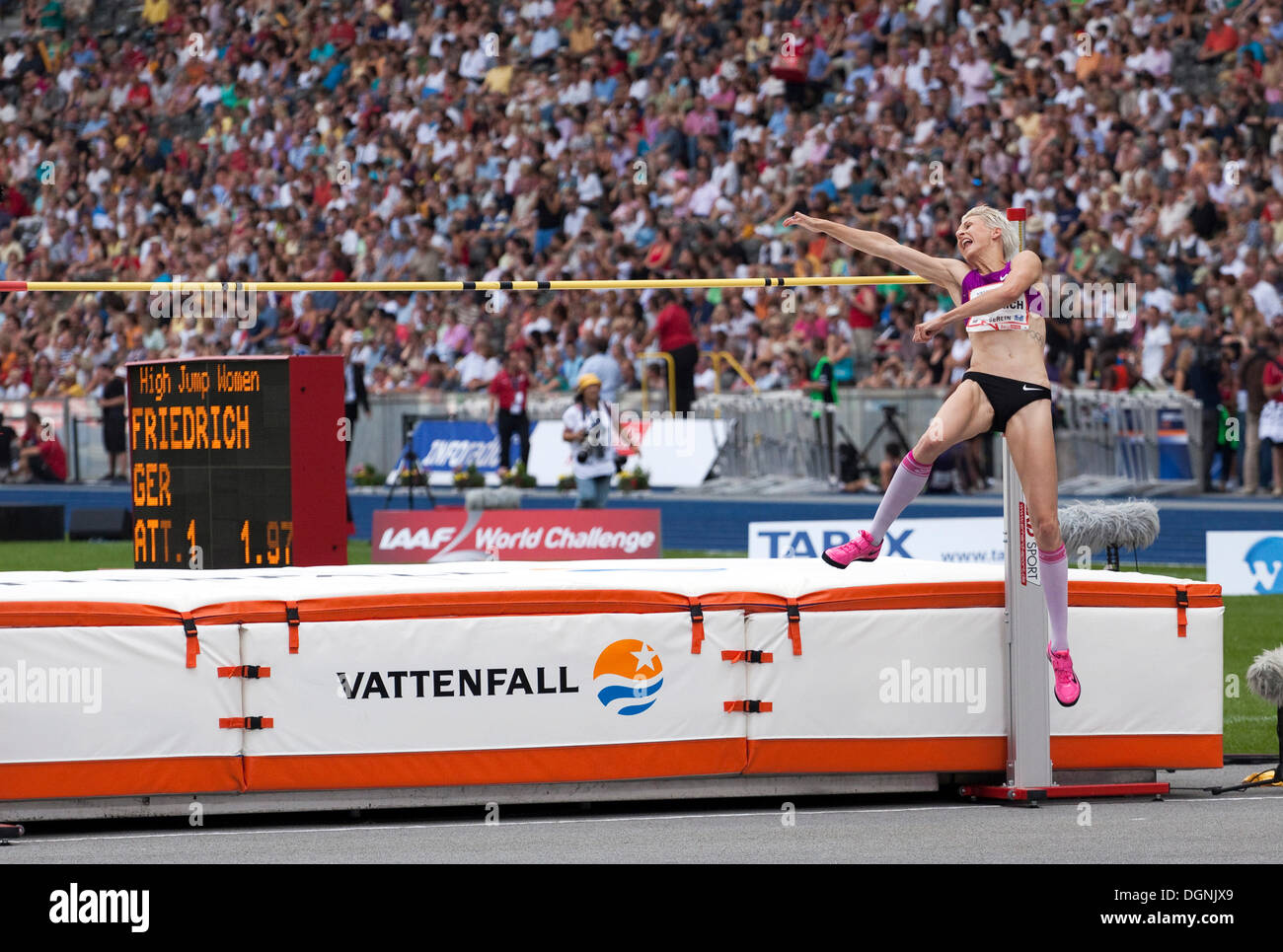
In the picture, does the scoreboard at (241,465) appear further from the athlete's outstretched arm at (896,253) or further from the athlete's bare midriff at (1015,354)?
the athlete's bare midriff at (1015,354)

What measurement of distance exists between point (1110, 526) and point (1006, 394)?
7.82 feet

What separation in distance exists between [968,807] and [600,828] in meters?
1.64

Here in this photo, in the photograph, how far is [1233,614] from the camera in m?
14.9

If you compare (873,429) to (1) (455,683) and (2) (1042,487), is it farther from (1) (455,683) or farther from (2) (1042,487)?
(1) (455,683)

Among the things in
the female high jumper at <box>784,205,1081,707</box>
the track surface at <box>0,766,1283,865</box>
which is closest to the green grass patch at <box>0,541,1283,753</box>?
the track surface at <box>0,766,1283,865</box>

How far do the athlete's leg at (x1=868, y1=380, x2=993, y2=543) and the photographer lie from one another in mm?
10065

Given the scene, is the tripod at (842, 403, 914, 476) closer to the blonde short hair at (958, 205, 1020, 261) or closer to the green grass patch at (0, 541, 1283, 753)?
the green grass patch at (0, 541, 1283, 753)

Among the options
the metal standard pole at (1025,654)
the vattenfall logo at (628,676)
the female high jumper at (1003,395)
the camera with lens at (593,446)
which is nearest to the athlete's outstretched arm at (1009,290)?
the female high jumper at (1003,395)

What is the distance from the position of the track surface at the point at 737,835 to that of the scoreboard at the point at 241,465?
2448 mm

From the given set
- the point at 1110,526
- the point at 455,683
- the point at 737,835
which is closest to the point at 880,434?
the point at 1110,526

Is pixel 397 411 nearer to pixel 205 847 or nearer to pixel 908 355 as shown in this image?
pixel 908 355

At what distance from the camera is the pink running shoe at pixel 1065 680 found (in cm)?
818

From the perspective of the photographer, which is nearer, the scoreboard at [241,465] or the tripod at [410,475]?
the scoreboard at [241,465]
